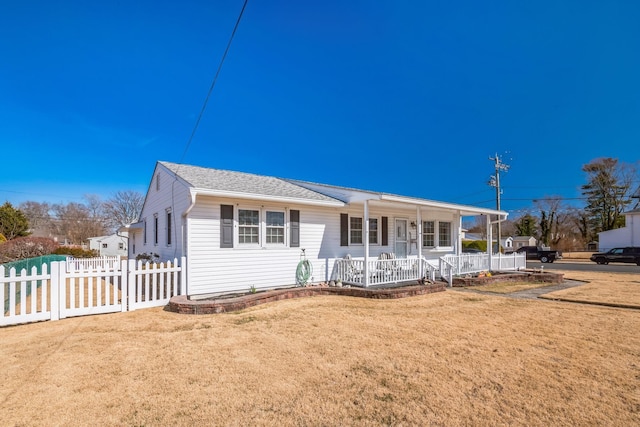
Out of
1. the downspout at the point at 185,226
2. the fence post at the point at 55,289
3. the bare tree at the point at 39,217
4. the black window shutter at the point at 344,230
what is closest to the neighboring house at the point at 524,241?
the black window shutter at the point at 344,230

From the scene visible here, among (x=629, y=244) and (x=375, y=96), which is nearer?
(x=375, y=96)

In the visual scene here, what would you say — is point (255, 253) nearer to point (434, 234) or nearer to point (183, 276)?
point (183, 276)

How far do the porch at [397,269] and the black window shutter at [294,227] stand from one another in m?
1.79

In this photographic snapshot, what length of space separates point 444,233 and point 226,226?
33.3 feet

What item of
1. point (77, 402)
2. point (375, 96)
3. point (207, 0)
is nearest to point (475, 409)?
point (77, 402)

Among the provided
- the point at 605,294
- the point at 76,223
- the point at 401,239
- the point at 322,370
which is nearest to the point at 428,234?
the point at 401,239

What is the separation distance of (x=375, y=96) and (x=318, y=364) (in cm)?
2512

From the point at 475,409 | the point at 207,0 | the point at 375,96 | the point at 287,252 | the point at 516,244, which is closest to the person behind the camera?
the point at 475,409

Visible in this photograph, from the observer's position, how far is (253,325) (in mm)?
5891

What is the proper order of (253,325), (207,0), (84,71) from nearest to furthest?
(253,325), (207,0), (84,71)

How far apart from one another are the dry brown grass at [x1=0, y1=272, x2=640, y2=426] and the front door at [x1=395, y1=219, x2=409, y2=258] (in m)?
6.08

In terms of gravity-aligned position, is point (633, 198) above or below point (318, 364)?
above

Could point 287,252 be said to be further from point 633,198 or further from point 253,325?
point 633,198

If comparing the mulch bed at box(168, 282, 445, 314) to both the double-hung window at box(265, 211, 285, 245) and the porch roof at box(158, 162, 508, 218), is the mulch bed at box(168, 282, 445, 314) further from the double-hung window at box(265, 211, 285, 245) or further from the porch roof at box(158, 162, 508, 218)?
the porch roof at box(158, 162, 508, 218)
